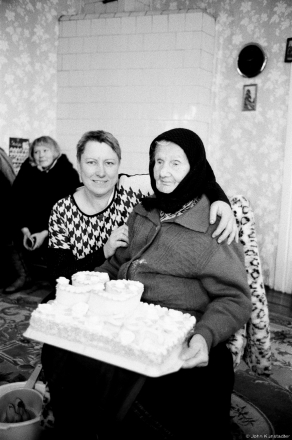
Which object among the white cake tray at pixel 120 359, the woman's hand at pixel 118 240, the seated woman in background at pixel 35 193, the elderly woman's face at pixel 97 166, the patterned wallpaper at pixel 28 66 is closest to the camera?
the white cake tray at pixel 120 359

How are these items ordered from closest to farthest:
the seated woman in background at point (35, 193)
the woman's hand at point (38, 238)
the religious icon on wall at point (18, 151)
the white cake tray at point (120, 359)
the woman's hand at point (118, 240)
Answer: the white cake tray at point (120, 359) → the woman's hand at point (118, 240) → the woman's hand at point (38, 238) → the seated woman in background at point (35, 193) → the religious icon on wall at point (18, 151)

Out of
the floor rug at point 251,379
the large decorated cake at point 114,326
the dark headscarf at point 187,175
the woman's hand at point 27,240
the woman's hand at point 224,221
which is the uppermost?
the dark headscarf at point 187,175

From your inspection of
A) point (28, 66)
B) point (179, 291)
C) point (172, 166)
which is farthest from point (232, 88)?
point (179, 291)

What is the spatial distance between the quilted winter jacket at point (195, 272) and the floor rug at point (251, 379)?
671mm

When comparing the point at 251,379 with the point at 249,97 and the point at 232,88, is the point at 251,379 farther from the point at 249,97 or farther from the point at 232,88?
the point at 232,88

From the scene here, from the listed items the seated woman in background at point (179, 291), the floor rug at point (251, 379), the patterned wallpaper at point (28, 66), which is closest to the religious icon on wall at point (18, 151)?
the patterned wallpaper at point (28, 66)

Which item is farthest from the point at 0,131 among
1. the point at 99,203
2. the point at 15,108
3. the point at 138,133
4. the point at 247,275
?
the point at 247,275

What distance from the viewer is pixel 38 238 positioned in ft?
11.2

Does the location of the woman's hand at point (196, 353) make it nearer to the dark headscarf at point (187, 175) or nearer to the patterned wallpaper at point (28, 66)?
the dark headscarf at point (187, 175)

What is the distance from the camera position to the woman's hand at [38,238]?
341 centimetres

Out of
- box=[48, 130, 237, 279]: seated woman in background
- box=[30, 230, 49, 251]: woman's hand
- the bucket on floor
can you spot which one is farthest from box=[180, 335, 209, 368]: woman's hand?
box=[30, 230, 49, 251]: woman's hand

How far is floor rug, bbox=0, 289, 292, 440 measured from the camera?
1.78 meters

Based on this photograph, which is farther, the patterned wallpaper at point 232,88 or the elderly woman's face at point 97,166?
the patterned wallpaper at point 232,88

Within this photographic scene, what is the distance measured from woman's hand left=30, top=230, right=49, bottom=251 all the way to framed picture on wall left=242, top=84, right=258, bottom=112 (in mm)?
1984
